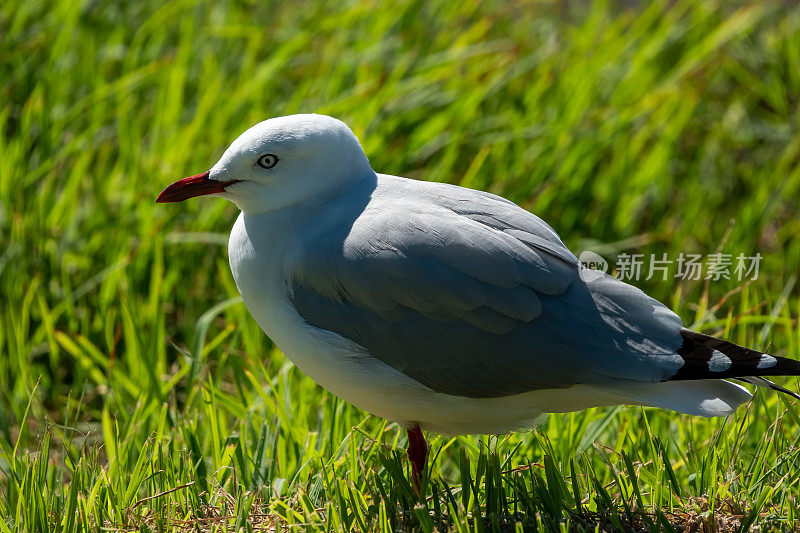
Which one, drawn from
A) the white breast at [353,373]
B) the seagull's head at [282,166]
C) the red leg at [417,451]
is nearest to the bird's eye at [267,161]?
the seagull's head at [282,166]

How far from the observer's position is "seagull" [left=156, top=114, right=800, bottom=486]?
231cm

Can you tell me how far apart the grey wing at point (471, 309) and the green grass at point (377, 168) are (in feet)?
0.88

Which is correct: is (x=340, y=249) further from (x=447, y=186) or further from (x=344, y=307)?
(x=447, y=186)

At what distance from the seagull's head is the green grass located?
0.65 metres

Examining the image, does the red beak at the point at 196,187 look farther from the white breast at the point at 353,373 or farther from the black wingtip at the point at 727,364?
the black wingtip at the point at 727,364

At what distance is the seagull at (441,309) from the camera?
2.31m


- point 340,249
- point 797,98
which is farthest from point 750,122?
point 340,249

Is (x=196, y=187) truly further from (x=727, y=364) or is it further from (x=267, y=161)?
(x=727, y=364)

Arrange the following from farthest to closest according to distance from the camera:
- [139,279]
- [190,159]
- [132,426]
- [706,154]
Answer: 1. [706,154]
2. [190,159]
3. [139,279]
4. [132,426]

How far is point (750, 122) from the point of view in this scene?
5316 millimetres

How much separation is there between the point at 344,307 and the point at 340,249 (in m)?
0.13

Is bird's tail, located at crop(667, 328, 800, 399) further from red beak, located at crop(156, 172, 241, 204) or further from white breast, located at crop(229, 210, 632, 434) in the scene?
red beak, located at crop(156, 172, 241, 204)

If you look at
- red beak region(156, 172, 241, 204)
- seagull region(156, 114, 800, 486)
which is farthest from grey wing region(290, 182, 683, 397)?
red beak region(156, 172, 241, 204)

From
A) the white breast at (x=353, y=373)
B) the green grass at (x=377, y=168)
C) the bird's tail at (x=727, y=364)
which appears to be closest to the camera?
the bird's tail at (x=727, y=364)
